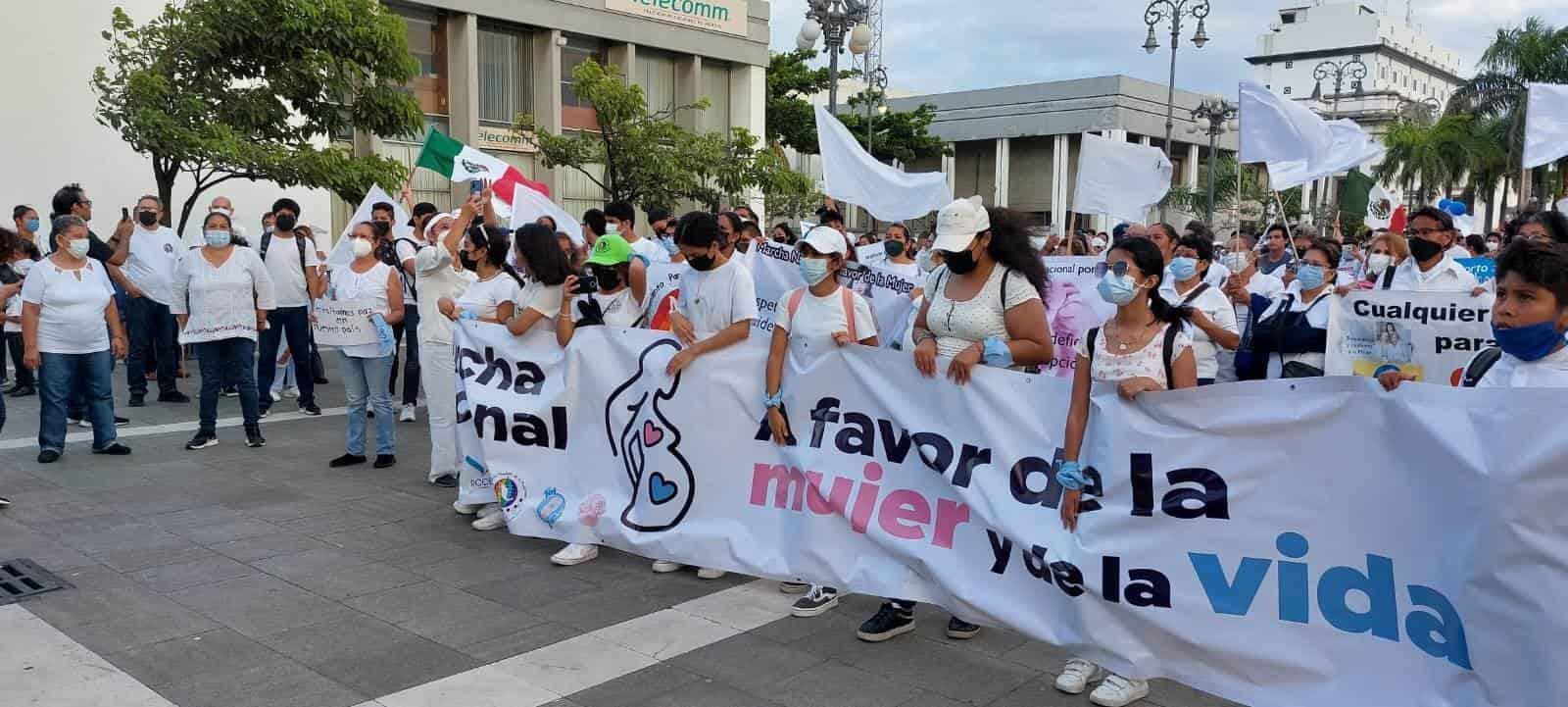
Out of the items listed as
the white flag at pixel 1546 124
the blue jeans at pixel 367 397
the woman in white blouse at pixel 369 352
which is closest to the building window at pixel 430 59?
the woman in white blouse at pixel 369 352

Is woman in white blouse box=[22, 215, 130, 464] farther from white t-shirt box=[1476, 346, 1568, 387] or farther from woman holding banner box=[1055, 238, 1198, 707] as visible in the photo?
white t-shirt box=[1476, 346, 1568, 387]

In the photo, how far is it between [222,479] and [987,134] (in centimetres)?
6486

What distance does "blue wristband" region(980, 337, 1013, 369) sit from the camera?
4.45 m

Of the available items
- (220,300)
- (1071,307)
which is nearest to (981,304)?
(1071,307)

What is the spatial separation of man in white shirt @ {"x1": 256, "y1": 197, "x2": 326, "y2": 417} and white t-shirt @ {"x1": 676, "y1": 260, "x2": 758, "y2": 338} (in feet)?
18.6

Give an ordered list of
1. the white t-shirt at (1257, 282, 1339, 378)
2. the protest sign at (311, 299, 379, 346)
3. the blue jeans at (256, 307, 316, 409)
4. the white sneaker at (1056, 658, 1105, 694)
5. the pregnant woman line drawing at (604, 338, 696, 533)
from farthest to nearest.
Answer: the blue jeans at (256, 307, 316, 409) < the protest sign at (311, 299, 379, 346) < the white t-shirt at (1257, 282, 1339, 378) < the pregnant woman line drawing at (604, 338, 696, 533) < the white sneaker at (1056, 658, 1105, 694)

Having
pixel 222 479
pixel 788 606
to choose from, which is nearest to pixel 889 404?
pixel 788 606

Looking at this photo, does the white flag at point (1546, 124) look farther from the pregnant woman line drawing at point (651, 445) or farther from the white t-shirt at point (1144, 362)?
the pregnant woman line drawing at point (651, 445)

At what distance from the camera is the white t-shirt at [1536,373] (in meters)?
3.41

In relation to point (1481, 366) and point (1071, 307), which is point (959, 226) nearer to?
point (1481, 366)

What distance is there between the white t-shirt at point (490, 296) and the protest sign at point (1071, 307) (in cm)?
314

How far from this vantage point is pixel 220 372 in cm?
868

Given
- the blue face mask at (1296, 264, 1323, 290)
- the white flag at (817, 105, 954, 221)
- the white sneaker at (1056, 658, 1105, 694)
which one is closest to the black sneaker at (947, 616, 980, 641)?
the white sneaker at (1056, 658, 1105, 694)

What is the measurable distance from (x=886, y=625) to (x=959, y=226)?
1700 millimetres
